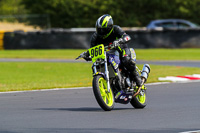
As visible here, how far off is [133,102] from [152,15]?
39982 mm

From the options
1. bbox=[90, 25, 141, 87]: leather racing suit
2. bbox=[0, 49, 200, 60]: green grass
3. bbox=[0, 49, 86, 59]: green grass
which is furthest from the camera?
bbox=[0, 49, 200, 60]: green grass

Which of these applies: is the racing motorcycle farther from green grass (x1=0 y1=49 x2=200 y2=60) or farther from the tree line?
Result: the tree line

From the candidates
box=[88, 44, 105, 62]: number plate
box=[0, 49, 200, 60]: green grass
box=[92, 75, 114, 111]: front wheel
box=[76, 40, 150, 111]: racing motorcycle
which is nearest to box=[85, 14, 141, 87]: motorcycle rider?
box=[76, 40, 150, 111]: racing motorcycle

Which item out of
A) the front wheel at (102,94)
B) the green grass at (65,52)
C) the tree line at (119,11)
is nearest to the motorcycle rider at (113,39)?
the front wheel at (102,94)

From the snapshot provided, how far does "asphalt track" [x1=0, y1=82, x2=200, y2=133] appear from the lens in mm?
6719

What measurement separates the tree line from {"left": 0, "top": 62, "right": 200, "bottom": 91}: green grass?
2624cm

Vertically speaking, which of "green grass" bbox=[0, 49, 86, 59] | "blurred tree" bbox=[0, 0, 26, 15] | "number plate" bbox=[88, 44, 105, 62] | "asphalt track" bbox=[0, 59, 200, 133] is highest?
"blurred tree" bbox=[0, 0, 26, 15]

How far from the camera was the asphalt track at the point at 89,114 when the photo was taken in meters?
6.72

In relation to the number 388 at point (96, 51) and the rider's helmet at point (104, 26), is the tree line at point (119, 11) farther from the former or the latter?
the number 388 at point (96, 51)

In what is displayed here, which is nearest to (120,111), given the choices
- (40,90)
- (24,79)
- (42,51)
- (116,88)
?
(116,88)

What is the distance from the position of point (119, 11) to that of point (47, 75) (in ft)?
101

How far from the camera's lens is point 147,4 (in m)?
48.4

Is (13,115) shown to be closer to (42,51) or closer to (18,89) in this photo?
(18,89)

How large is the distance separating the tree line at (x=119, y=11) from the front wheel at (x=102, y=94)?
39.1 m
